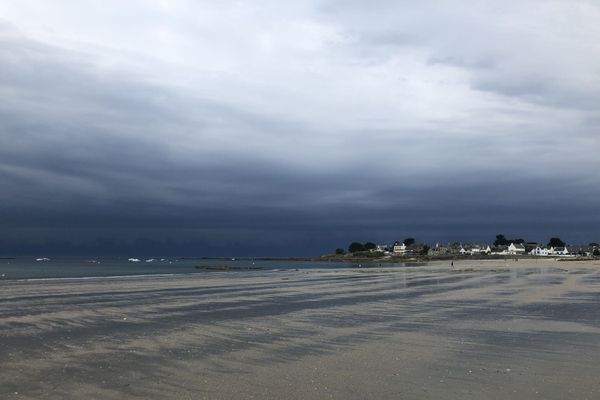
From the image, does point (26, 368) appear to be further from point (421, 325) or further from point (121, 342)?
point (421, 325)

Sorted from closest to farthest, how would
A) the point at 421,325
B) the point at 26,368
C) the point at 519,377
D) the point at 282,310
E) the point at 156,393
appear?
the point at 156,393
the point at 519,377
the point at 26,368
the point at 421,325
the point at 282,310

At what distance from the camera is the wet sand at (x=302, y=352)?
10.5 m

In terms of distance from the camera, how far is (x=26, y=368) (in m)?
12.5

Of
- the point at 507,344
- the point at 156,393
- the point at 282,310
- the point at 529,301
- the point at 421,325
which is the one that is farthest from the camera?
the point at 529,301

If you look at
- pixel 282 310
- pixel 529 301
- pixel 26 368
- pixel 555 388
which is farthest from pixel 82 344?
pixel 529 301

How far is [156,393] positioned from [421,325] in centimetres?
1193

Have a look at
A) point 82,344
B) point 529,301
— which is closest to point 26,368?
point 82,344

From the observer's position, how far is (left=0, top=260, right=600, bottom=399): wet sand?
34.4 ft

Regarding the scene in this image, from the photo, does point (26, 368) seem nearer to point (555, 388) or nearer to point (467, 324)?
point (555, 388)

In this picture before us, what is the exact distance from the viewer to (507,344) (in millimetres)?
15422

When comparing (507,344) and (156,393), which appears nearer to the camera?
(156,393)

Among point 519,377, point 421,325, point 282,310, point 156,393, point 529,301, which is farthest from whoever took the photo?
point 529,301

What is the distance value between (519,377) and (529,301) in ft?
63.7

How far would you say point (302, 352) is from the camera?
14516 millimetres
